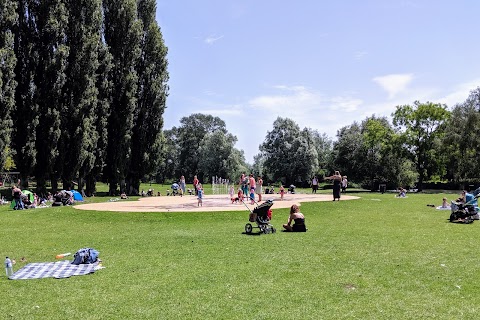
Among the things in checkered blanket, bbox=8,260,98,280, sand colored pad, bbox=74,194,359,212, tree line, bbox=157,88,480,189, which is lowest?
checkered blanket, bbox=8,260,98,280

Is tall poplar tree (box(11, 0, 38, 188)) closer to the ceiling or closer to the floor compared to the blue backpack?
closer to the ceiling

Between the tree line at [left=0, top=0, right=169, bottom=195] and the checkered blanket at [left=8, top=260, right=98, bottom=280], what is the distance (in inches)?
868

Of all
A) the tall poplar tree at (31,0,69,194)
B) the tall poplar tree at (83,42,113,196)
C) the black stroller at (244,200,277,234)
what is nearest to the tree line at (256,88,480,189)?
the tall poplar tree at (83,42,113,196)

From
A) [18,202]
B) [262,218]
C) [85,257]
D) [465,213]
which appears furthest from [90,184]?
[465,213]

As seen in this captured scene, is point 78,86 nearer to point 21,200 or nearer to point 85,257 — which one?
point 21,200

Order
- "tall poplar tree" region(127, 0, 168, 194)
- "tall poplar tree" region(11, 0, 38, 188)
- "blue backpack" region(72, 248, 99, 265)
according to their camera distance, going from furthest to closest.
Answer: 1. "tall poplar tree" region(127, 0, 168, 194)
2. "tall poplar tree" region(11, 0, 38, 188)
3. "blue backpack" region(72, 248, 99, 265)

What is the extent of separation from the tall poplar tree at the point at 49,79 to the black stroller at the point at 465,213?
2663 centimetres

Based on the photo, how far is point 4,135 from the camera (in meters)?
28.1

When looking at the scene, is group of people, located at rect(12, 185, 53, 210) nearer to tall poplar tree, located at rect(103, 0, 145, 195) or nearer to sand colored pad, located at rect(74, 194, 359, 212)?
sand colored pad, located at rect(74, 194, 359, 212)

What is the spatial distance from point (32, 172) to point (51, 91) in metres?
6.24

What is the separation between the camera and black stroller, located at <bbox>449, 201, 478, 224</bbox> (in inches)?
656

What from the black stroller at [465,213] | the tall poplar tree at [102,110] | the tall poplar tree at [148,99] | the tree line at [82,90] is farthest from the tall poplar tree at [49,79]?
the black stroller at [465,213]

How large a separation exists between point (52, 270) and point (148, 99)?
33745 millimetres

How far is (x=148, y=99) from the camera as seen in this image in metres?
41.2
